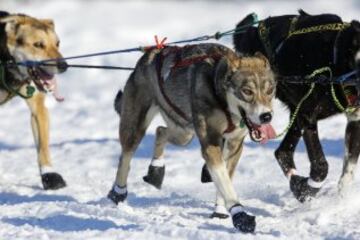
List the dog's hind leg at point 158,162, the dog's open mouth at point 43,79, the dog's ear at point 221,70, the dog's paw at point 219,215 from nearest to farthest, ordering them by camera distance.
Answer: the dog's ear at point 221,70 < the dog's paw at point 219,215 < the dog's hind leg at point 158,162 < the dog's open mouth at point 43,79

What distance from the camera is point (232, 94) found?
157 inches

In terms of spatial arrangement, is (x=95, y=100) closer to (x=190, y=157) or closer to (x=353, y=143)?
(x=190, y=157)

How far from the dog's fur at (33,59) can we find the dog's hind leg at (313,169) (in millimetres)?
1729

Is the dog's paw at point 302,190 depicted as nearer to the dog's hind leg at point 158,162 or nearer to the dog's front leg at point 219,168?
the dog's front leg at point 219,168

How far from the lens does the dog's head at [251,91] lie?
3.87 meters

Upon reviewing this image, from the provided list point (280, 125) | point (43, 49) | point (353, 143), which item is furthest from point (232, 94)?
point (280, 125)

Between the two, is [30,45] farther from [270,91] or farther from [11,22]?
[270,91]

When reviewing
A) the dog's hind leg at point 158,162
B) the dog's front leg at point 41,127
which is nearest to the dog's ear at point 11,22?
the dog's front leg at point 41,127

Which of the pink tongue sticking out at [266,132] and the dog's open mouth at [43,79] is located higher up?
the pink tongue sticking out at [266,132]

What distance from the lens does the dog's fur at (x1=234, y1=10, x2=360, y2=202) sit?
179 inches

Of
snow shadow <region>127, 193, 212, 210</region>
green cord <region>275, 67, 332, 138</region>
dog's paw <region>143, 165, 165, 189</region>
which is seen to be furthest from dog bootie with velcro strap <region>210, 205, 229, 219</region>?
dog's paw <region>143, 165, 165, 189</region>

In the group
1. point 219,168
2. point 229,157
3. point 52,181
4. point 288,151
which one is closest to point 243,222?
point 219,168

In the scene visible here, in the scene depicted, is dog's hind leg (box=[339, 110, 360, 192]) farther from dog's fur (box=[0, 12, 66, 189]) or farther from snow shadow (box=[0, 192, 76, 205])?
dog's fur (box=[0, 12, 66, 189])

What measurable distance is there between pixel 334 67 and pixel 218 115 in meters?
0.85
